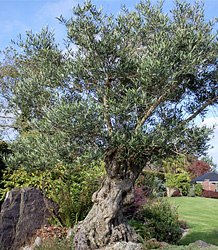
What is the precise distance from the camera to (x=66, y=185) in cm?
1036

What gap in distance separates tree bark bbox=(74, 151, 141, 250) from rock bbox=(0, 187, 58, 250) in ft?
6.70

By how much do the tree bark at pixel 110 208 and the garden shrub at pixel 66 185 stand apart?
192 centimetres

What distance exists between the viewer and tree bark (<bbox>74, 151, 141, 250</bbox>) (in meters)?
6.97

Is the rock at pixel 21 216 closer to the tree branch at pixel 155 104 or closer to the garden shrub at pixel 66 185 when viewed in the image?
the garden shrub at pixel 66 185

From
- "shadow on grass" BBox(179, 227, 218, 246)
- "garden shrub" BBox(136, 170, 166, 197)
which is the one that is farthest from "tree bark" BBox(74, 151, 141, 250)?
"garden shrub" BBox(136, 170, 166, 197)

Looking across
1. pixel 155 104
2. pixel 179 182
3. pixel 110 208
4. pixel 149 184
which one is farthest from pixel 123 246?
pixel 179 182

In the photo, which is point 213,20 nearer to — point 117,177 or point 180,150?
point 180,150

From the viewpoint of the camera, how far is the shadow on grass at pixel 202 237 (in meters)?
10.1

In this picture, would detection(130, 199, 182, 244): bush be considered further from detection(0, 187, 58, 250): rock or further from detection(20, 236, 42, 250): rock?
detection(0, 187, 58, 250): rock

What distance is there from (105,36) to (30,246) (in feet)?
22.3

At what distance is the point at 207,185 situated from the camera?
47.7 metres

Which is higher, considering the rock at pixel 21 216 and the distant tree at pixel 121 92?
the distant tree at pixel 121 92

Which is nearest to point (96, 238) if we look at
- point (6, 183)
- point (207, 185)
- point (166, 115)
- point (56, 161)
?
point (56, 161)

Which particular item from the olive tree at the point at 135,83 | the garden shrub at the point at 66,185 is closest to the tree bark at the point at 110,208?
the olive tree at the point at 135,83
